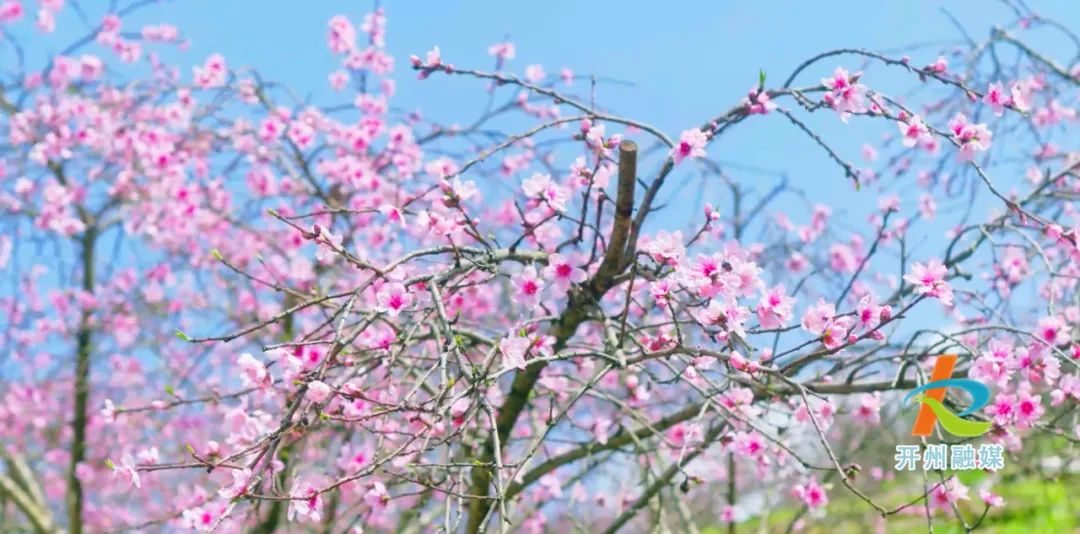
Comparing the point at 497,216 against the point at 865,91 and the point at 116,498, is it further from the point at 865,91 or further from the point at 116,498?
the point at 116,498

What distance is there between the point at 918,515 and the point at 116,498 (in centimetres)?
782

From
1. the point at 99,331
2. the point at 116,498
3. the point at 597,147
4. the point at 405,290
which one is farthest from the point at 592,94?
the point at 116,498

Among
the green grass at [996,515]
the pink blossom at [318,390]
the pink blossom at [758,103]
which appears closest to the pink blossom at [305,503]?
the pink blossom at [318,390]

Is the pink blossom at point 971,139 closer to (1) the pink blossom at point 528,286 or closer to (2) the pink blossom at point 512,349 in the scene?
(1) the pink blossom at point 528,286

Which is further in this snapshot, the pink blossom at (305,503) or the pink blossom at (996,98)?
the pink blossom at (996,98)

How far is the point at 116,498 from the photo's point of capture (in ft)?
29.6

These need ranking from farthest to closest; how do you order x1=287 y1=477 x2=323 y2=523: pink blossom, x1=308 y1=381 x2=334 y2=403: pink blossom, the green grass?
1. the green grass
2. x1=287 y1=477 x2=323 y2=523: pink blossom
3. x1=308 y1=381 x2=334 y2=403: pink blossom

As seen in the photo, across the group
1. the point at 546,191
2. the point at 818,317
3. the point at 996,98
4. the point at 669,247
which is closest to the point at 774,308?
the point at 818,317

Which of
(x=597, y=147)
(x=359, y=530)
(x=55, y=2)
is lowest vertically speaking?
(x=359, y=530)

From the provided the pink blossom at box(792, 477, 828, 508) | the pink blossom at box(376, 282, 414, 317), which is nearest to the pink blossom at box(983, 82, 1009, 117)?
the pink blossom at box(792, 477, 828, 508)

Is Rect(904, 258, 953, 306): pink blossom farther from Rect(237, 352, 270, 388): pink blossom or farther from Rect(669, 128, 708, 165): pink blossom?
Rect(237, 352, 270, 388): pink blossom

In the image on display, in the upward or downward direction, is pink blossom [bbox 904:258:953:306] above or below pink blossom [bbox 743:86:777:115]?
below

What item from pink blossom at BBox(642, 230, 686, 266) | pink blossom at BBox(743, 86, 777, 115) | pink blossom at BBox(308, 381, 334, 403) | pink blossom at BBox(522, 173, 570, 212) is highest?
pink blossom at BBox(743, 86, 777, 115)

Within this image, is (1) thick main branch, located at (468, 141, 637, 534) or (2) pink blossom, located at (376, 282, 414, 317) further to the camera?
(1) thick main branch, located at (468, 141, 637, 534)
